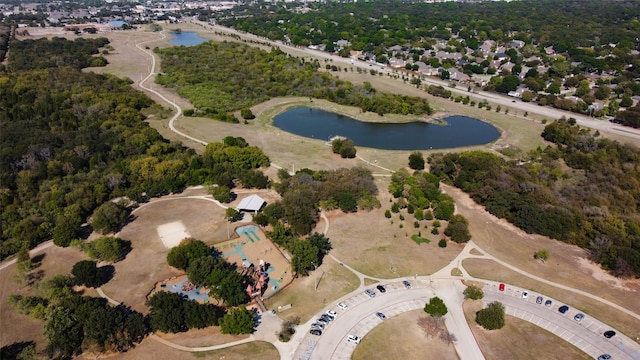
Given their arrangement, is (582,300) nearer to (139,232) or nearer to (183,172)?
(139,232)

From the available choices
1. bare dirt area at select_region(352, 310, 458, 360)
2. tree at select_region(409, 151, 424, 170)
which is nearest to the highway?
tree at select_region(409, 151, 424, 170)

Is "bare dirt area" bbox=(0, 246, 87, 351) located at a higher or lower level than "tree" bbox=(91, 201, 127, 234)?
lower

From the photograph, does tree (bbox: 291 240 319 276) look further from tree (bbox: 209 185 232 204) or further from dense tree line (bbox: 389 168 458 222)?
tree (bbox: 209 185 232 204)

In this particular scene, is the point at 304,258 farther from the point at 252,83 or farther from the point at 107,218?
the point at 252,83

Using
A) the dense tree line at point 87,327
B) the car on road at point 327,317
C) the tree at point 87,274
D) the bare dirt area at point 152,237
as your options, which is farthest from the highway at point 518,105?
the dense tree line at point 87,327

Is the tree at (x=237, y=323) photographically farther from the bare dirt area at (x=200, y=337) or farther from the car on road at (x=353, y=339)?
the car on road at (x=353, y=339)
